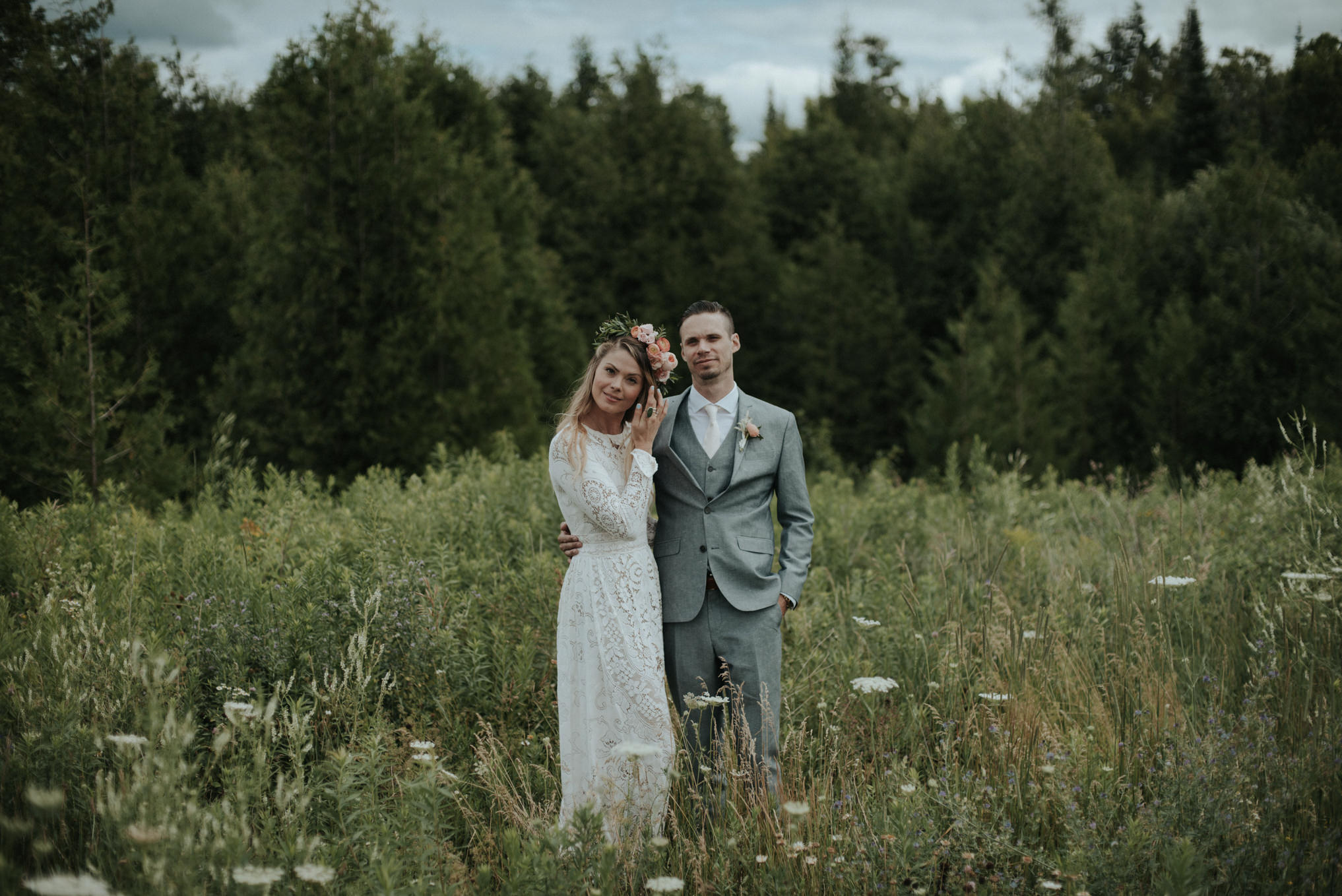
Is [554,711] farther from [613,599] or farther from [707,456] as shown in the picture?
[707,456]

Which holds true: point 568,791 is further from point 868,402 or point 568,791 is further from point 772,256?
point 772,256

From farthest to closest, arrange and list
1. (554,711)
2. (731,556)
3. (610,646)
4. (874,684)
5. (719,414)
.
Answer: (554,711)
(874,684)
(719,414)
(731,556)
(610,646)

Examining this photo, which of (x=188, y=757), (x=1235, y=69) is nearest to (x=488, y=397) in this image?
(x=188, y=757)

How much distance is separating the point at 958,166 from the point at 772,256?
181 inches

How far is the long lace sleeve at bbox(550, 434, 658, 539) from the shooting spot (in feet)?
10.1

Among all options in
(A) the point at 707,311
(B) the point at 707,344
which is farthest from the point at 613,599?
(A) the point at 707,311

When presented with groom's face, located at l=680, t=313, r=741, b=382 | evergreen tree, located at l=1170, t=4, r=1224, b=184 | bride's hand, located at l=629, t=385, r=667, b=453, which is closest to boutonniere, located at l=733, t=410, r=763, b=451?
groom's face, located at l=680, t=313, r=741, b=382

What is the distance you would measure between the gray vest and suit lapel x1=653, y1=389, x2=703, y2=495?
0.6 inches

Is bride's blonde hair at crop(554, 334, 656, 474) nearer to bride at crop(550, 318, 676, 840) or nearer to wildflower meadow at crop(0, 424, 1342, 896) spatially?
bride at crop(550, 318, 676, 840)

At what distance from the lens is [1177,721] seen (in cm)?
379

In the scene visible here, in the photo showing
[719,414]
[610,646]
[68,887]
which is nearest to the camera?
[68,887]

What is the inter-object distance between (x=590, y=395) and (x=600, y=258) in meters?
17.4

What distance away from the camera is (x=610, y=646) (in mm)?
3080

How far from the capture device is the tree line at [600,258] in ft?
28.0
